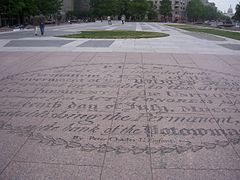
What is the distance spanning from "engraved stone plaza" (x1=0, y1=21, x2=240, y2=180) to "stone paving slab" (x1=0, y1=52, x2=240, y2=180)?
1 centimetres

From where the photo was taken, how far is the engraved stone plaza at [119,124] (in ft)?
12.2

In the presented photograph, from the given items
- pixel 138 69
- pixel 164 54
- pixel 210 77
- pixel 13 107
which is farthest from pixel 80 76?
pixel 164 54

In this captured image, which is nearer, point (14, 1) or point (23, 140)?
point (23, 140)

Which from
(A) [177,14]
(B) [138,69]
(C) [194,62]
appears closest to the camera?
(B) [138,69]

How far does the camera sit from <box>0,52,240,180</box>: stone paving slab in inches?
147

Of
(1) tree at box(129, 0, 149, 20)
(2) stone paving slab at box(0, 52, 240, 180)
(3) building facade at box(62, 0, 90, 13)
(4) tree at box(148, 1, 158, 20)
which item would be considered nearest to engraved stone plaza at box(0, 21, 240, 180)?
(2) stone paving slab at box(0, 52, 240, 180)

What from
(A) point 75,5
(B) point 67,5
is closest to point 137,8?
(B) point 67,5

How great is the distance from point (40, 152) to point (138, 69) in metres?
5.91

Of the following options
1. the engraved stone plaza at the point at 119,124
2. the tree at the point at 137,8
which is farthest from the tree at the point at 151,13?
the engraved stone plaza at the point at 119,124

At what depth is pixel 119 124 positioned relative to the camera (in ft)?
16.6

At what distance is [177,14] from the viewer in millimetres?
153000

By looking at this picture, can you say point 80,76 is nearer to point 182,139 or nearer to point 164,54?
point 182,139

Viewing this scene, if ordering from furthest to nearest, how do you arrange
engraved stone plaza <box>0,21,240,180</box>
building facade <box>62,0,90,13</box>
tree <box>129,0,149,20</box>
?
building facade <box>62,0,90,13</box>
tree <box>129,0,149,20</box>
engraved stone plaza <box>0,21,240,180</box>

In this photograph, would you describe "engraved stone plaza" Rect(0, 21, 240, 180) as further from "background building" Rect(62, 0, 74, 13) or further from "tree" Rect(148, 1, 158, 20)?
"tree" Rect(148, 1, 158, 20)
